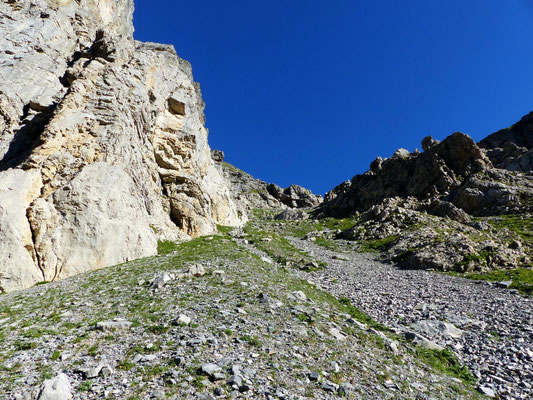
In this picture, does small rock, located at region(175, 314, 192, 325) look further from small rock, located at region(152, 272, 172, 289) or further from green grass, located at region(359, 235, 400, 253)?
green grass, located at region(359, 235, 400, 253)

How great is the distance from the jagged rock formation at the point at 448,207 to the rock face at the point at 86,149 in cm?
4062

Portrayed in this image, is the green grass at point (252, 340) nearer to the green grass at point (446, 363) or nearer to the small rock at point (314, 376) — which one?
the small rock at point (314, 376)

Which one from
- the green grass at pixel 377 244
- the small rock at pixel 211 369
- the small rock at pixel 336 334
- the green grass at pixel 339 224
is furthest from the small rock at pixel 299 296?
the green grass at pixel 339 224

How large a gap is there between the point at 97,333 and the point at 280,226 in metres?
88.2

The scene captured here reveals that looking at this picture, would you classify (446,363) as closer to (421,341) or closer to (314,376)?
(421,341)

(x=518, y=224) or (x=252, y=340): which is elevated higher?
(x=518, y=224)

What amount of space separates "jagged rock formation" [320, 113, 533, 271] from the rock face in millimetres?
40625

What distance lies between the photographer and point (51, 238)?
28.2 meters

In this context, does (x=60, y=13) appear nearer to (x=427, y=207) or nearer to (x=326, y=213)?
(x=427, y=207)

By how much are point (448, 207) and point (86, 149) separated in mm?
83411

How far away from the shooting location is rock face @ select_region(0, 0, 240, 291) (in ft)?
94.6

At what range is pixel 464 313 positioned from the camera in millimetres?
22078

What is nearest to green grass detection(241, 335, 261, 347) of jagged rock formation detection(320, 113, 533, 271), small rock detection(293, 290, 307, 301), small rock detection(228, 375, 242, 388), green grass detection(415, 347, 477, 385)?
small rock detection(228, 375, 242, 388)

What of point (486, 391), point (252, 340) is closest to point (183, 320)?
point (252, 340)
